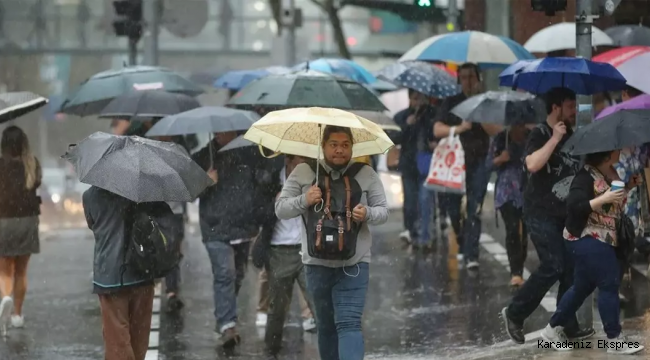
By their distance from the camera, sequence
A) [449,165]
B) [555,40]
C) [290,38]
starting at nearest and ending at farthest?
[449,165] → [555,40] → [290,38]

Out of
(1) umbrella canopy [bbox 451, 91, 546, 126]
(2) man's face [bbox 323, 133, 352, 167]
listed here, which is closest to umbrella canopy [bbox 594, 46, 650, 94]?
(1) umbrella canopy [bbox 451, 91, 546, 126]

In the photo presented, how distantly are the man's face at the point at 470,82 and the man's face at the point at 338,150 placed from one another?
664 centimetres

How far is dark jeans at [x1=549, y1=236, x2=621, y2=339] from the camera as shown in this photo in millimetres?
8914

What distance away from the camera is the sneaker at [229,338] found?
10.4m

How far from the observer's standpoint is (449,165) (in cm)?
1431

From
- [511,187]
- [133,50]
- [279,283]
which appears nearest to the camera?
[279,283]

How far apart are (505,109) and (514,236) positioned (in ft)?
4.09

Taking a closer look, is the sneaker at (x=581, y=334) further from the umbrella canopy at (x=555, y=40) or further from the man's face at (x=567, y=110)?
the umbrella canopy at (x=555, y=40)

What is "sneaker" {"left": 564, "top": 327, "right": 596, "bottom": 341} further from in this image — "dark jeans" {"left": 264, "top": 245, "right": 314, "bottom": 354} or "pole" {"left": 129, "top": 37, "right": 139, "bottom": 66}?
"pole" {"left": 129, "top": 37, "right": 139, "bottom": 66}

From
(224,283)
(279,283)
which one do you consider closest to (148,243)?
(279,283)

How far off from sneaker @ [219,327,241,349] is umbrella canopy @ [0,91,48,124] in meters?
2.46

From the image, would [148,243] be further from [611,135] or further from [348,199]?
[611,135]

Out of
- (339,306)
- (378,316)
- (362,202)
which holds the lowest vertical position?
(378,316)

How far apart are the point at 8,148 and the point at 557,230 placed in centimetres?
509
